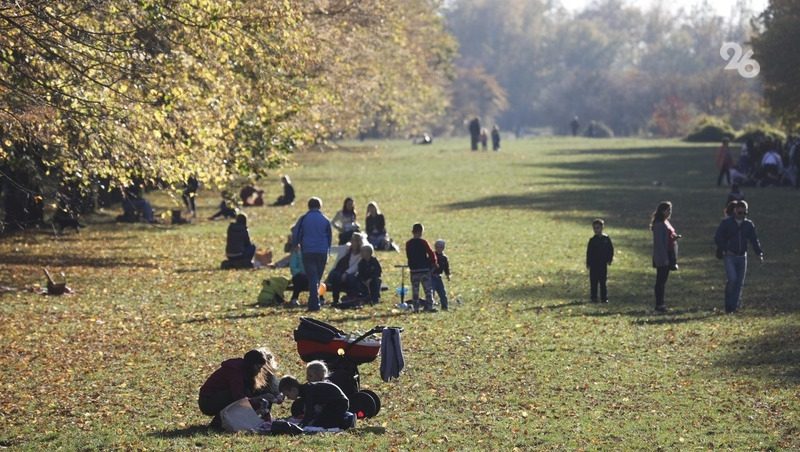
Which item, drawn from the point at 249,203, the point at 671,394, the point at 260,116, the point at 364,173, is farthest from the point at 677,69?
the point at 671,394

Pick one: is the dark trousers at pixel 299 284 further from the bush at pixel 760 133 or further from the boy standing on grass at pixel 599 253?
the bush at pixel 760 133

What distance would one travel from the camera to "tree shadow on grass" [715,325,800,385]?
17.1 metres

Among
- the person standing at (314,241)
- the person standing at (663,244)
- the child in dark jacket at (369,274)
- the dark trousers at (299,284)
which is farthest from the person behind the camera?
the dark trousers at (299,284)

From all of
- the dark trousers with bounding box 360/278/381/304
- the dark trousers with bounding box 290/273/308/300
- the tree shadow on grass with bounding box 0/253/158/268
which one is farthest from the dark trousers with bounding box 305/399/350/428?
the tree shadow on grass with bounding box 0/253/158/268

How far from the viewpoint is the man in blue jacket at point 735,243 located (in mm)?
22125

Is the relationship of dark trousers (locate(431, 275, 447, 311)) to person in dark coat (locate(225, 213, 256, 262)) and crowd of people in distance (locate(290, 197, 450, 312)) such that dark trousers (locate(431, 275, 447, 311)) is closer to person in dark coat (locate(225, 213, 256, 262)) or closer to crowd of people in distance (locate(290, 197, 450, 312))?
crowd of people in distance (locate(290, 197, 450, 312))

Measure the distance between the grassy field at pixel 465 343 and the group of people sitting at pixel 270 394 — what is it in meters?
0.23

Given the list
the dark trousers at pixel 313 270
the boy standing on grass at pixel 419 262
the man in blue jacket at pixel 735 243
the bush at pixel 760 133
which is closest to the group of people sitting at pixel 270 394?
the dark trousers at pixel 313 270

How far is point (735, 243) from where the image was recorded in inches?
874

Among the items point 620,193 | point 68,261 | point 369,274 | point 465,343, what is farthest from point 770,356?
point 620,193

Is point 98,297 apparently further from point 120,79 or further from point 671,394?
point 671,394

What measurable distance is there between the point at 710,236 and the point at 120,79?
18771 mm

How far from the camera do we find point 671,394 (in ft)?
51.5

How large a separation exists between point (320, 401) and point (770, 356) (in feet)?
24.8
